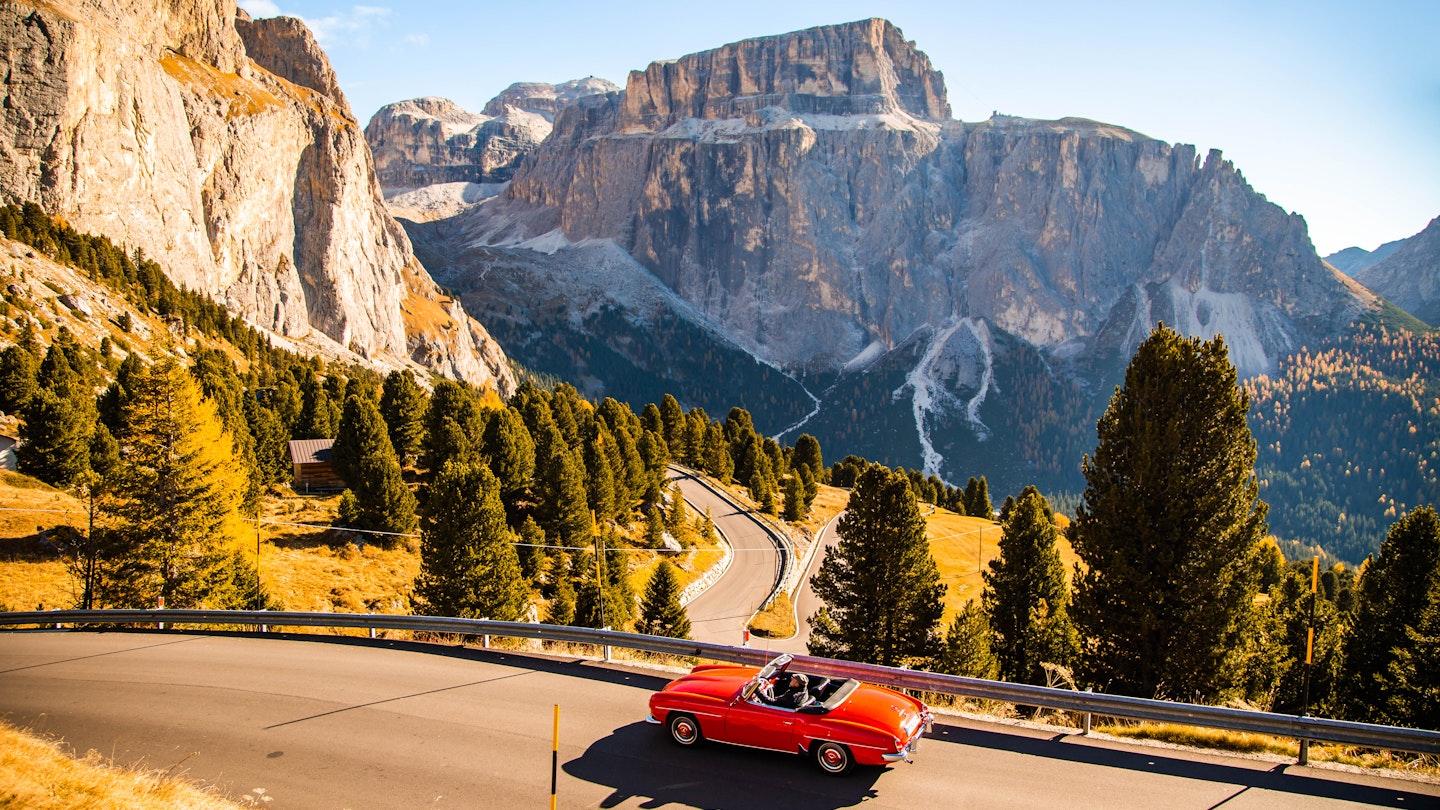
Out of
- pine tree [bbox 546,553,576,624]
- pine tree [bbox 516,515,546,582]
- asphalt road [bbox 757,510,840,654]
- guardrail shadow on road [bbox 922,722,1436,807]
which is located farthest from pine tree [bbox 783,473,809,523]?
guardrail shadow on road [bbox 922,722,1436,807]

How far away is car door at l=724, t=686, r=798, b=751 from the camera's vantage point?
12.1 meters

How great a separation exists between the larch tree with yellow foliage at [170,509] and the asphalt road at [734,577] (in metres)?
24.8

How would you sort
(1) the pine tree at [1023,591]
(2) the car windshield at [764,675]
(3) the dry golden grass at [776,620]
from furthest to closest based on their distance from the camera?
(3) the dry golden grass at [776,620] < (1) the pine tree at [1023,591] < (2) the car windshield at [764,675]

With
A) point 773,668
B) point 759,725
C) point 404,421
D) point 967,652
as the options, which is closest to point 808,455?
point 404,421

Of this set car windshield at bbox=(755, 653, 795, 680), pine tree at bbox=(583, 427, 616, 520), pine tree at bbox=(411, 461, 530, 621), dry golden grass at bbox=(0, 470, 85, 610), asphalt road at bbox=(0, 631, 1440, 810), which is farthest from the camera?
pine tree at bbox=(583, 427, 616, 520)

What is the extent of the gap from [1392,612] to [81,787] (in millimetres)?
38562

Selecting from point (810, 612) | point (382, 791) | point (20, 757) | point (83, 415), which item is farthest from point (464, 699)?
point (83, 415)

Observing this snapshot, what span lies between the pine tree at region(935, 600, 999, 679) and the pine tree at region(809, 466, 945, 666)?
83 centimetres

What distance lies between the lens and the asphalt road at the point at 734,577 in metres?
54.5

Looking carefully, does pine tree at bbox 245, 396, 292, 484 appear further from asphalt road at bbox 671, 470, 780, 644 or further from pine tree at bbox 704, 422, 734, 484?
pine tree at bbox 704, 422, 734, 484

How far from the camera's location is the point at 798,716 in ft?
39.6

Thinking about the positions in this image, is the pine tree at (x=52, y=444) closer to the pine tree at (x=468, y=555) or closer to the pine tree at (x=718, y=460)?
the pine tree at (x=468, y=555)

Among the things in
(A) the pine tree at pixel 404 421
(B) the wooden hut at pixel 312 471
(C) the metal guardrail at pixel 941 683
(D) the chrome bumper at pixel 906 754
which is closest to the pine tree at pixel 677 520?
(A) the pine tree at pixel 404 421

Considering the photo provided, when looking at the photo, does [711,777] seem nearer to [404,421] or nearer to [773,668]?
[773,668]
